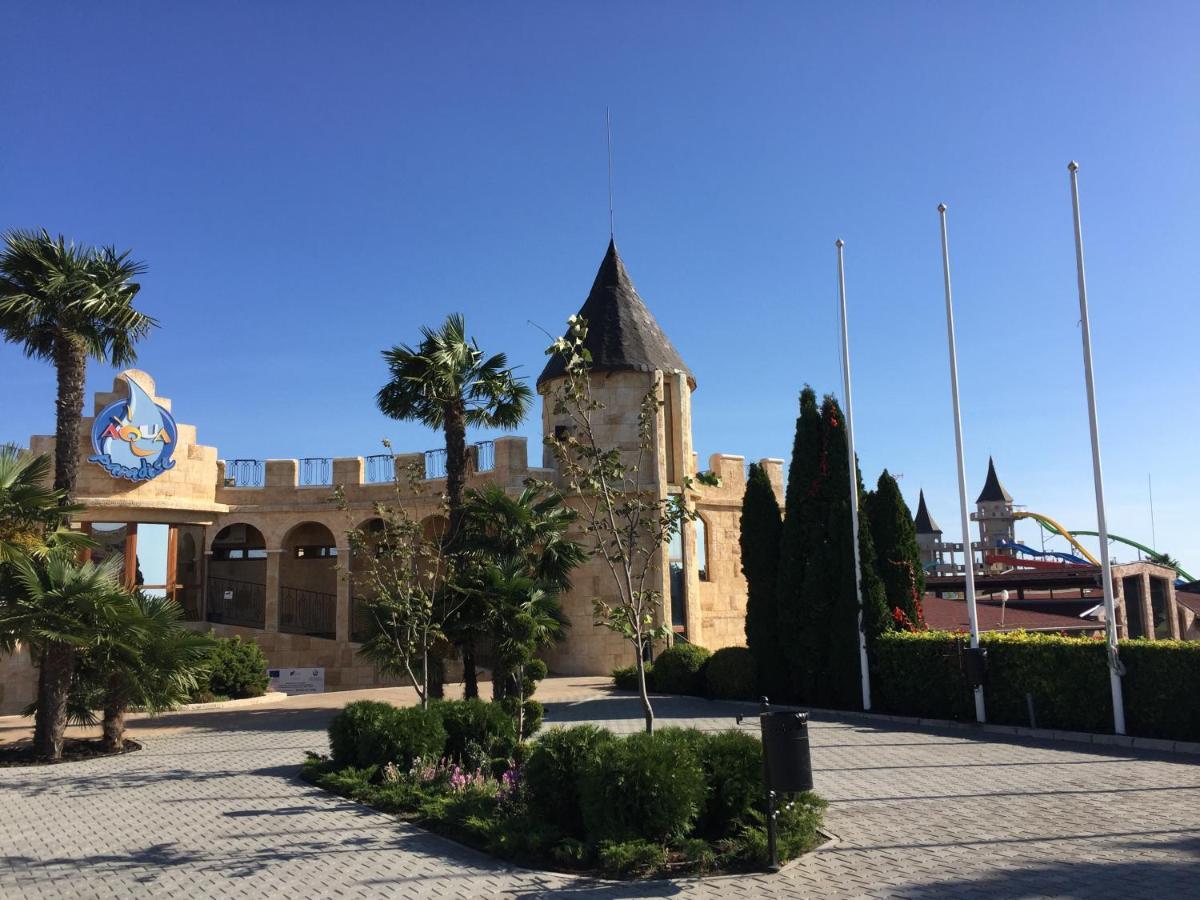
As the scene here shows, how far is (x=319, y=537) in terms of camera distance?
3192cm

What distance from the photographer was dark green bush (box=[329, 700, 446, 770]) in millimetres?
11234

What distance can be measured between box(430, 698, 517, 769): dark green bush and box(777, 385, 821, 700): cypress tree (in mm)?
8955

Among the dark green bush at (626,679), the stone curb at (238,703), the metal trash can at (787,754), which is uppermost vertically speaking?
the metal trash can at (787,754)

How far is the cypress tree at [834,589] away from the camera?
18000 mm

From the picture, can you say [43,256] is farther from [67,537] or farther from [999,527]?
[999,527]

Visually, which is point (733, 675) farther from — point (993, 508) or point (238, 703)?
point (993, 508)

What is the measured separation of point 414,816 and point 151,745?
7.99m

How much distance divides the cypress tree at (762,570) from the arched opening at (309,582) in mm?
13910

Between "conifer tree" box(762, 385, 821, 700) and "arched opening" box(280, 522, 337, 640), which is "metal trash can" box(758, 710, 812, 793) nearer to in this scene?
"conifer tree" box(762, 385, 821, 700)

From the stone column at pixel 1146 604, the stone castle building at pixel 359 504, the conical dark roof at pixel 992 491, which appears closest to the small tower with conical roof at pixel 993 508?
the conical dark roof at pixel 992 491

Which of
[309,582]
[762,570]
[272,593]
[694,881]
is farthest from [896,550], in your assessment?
[309,582]

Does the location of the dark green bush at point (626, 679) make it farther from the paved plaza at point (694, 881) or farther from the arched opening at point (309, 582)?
the arched opening at point (309, 582)

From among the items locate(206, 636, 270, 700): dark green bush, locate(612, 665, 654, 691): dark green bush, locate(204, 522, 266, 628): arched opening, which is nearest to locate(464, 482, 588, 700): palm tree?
locate(612, 665, 654, 691): dark green bush

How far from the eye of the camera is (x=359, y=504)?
87.6ft
